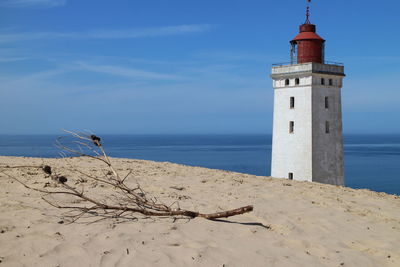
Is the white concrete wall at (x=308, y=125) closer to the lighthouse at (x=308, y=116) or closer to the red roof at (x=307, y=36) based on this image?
the lighthouse at (x=308, y=116)

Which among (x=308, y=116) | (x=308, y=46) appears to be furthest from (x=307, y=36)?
(x=308, y=116)

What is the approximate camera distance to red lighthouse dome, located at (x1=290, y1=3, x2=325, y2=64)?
26547 millimetres

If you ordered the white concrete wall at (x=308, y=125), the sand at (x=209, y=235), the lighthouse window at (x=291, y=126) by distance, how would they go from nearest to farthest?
the sand at (x=209, y=235)
the white concrete wall at (x=308, y=125)
the lighthouse window at (x=291, y=126)

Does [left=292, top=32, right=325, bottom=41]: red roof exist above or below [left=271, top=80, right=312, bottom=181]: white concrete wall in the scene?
above

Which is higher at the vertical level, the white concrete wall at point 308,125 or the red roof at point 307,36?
the red roof at point 307,36

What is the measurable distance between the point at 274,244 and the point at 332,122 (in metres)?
21.9

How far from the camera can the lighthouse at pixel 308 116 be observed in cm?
2497

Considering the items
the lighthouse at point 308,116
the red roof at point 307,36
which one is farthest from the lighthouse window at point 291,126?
the red roof at point 307,36

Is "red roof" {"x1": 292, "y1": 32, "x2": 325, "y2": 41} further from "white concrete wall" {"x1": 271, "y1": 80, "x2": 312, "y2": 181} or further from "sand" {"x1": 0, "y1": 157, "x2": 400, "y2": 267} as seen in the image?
"sand" {"x1": 0, "y1": 157, "x2": 400, "y2": 267}

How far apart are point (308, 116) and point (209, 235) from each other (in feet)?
68.0

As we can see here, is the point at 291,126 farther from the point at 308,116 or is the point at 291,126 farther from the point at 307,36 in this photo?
the point at 307,36

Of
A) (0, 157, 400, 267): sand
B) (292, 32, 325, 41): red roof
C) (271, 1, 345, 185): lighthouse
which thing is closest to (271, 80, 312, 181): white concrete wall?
(271, 1, 345, 185): lighthouse

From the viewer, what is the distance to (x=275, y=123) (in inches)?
1045

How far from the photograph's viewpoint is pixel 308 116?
2481cm
